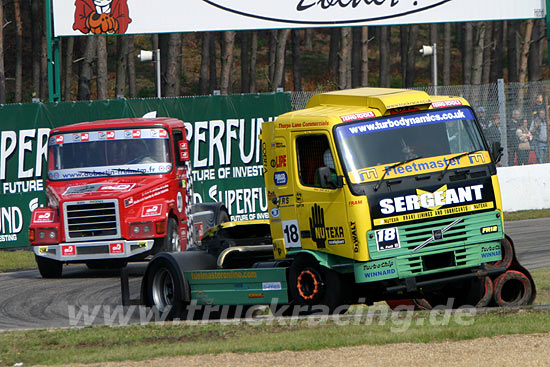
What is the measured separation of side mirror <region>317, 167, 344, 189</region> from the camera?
33.8ft

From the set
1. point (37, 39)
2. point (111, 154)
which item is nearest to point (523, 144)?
point (111, 154)

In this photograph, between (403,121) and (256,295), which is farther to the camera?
(256,295)

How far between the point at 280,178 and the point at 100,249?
575 centimetres

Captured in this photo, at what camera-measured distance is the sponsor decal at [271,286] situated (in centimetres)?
1088

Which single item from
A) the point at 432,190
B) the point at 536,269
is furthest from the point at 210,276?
the point at 536,269

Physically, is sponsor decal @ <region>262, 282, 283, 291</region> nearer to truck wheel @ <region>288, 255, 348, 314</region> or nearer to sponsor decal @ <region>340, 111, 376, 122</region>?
truck wheel @ <region>288, 255, 348, 314</region>

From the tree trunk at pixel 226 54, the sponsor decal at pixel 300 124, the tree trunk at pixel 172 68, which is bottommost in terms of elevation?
the sponsor decal at pixel 300 124

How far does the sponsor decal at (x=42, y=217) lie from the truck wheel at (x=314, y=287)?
6.62 metres

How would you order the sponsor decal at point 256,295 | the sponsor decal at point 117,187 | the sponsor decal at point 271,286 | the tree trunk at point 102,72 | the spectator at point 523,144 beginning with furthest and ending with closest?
the tree trunk at point 102,72 → the spectator at point 523,144 → the sponsor decal at point 117,187 → the sponsor decal at point 256,295 → the sponsor decal at point 271,286

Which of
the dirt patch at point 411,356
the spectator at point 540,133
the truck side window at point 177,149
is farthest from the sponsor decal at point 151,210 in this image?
the spectator at point 540,133

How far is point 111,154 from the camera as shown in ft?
53.8

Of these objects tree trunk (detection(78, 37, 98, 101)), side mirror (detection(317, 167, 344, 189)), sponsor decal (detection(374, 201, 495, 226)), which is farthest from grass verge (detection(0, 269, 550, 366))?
tree trunk (detection(78, 37, 98, 101))

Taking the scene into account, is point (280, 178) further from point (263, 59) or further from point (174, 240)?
point (263, 59)

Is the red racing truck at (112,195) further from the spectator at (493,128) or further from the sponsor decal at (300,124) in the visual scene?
the spectator at (493,128)
